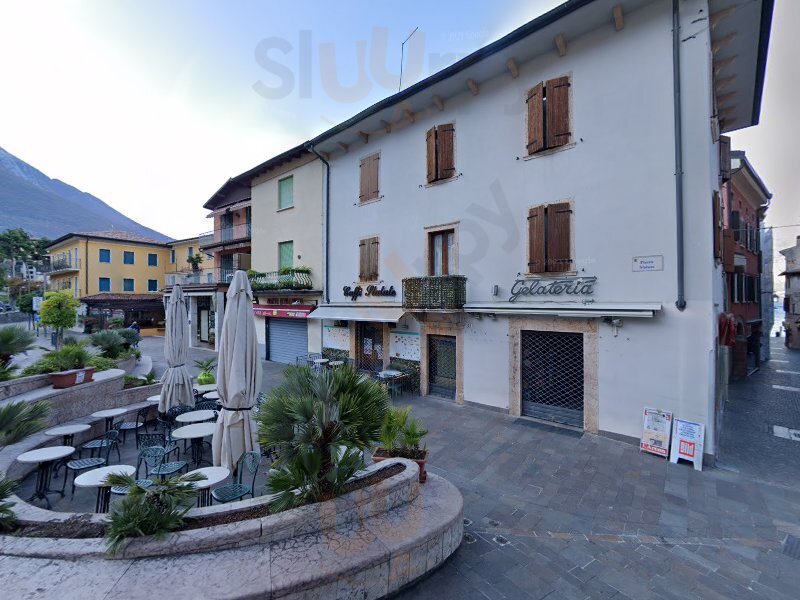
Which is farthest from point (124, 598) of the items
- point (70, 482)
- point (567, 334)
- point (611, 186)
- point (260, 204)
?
point (260, 204)

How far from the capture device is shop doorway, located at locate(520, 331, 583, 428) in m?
9.44

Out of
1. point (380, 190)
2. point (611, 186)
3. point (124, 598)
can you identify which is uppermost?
point (380, 190)

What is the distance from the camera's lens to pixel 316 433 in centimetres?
392

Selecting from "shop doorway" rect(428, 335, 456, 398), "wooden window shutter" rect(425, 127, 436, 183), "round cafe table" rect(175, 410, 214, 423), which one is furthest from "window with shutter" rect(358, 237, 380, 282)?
"round cafe table" rect(175, 410, 214, 423)

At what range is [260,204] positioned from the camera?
67.8ft

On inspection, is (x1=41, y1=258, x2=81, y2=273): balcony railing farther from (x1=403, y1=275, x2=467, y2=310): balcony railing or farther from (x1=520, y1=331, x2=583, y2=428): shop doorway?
(x1=520, y1=331, x2=583, y2=428): shop doorway

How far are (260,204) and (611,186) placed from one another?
17941 millimetres

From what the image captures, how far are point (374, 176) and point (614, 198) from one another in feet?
28.4

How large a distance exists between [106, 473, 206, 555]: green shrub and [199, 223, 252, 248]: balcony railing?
2111 centimetres

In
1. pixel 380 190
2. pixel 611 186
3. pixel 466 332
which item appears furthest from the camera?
pixel 380 190

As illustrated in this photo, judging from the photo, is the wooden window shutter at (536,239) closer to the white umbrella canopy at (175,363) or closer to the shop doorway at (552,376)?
the shop doorway at (552,376)

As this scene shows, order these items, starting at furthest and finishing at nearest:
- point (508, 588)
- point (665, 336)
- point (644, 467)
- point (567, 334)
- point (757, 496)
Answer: point (567, 334), point (665, 336), point (644, 467), point (757, 496), point (508, 588)

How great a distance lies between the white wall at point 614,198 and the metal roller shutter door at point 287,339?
372 inches

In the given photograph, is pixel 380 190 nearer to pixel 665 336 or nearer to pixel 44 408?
pixel 665 336
